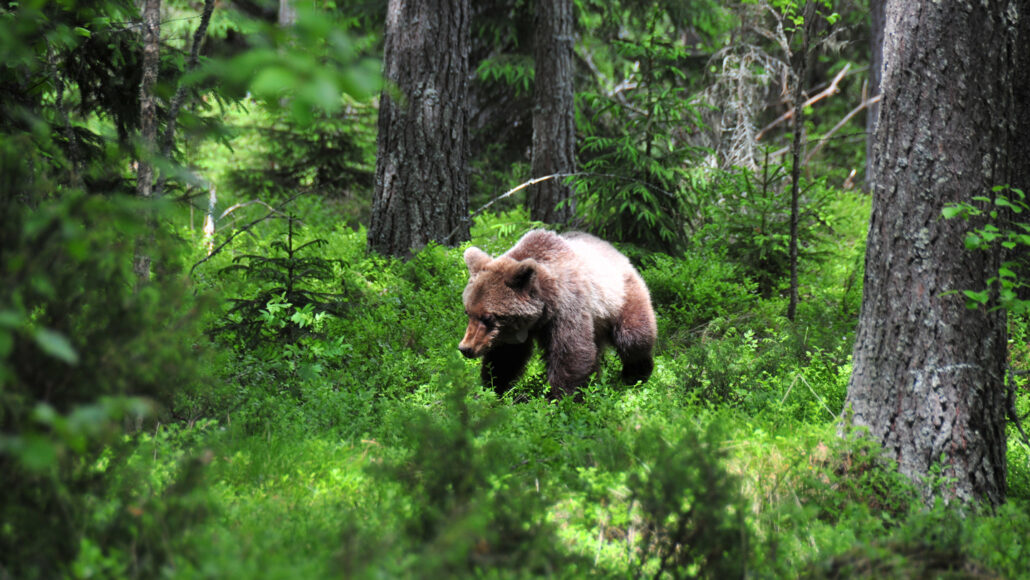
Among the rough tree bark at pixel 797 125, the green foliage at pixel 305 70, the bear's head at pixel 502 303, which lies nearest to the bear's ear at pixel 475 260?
the bear's head at pixel 502 303

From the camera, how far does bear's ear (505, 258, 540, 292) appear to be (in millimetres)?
5719

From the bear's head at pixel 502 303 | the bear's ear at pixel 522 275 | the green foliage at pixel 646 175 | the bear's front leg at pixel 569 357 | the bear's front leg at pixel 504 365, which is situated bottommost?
the bear's front leg at pixel 504 365

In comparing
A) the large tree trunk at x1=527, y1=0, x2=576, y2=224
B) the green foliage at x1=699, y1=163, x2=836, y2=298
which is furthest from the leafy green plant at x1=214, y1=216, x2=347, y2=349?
the large tree trunk at x1=527, y1=0, x2=576, y2=224

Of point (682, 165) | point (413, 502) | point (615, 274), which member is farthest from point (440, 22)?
point (413, 502)

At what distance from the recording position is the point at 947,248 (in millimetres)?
4004

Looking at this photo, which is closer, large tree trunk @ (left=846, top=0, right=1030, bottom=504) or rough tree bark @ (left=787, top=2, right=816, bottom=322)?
large tree trunk @ (left=846, top=0, right=1030, bottom=504)

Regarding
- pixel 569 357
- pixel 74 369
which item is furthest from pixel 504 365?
pixel 74 369

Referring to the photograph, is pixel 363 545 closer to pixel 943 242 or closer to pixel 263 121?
pixel 943 242

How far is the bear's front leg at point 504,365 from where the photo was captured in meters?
6.30

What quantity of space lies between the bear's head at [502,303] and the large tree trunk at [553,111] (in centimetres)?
515

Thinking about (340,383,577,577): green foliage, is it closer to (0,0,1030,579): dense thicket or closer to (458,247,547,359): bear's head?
(0,0,1030,579): dense thicket

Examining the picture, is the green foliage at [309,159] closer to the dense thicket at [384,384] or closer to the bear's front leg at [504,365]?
the dense thicket at [384,384]

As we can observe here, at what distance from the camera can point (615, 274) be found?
6.70 metres

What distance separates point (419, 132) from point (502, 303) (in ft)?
13.0
